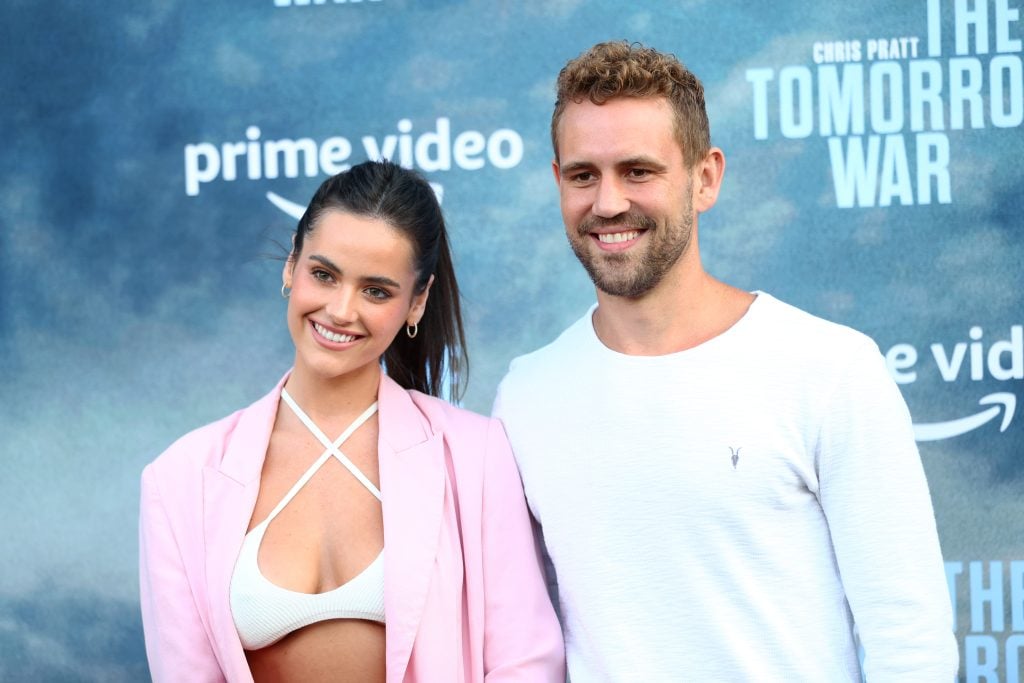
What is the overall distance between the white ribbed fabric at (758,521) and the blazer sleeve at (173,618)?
0.70m

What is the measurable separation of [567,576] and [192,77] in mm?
1882

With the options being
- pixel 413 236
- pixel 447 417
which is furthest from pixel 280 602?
pixel 413 236

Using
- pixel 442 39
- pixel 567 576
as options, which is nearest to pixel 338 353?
pixel 567 576

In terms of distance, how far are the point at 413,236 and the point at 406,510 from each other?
54 centimetres

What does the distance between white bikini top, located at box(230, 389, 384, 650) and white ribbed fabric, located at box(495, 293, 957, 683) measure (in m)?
0.37

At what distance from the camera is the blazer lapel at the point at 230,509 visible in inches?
87.1

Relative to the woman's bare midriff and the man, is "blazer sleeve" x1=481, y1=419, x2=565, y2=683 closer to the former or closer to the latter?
the man

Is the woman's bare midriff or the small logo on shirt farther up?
the small logo on shirt

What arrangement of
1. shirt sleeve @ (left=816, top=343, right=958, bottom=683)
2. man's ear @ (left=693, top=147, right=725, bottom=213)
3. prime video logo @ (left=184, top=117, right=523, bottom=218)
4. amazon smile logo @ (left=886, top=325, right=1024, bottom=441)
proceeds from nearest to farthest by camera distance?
1. shirt sleeve @ (left=816, top=343, right=958, bottom=683)
2. man's ear @ (left=693, top=147, right=725, bottom=213)
3. amazon smile logo @ (left=886, top=325, right=1024, bottom=441)
4. prime video logo @ (left=184, top=117, right=523, bottom=218)

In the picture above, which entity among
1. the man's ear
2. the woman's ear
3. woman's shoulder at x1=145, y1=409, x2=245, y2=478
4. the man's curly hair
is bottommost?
woman's shoulder at x1=145, y1=409, x2=245, y2=478

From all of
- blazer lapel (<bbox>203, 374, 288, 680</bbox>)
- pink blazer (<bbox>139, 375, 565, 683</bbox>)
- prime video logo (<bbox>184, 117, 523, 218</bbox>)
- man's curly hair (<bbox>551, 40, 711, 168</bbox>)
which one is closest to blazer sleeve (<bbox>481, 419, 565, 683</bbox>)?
pink blazer (<bbox>139, 375, 565, 683</bbox>)

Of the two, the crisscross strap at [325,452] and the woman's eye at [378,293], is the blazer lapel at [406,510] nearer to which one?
the crisscross strap at [325,452]

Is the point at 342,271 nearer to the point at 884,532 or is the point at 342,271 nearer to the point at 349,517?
the point at 349,517

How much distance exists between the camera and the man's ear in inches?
92.0
